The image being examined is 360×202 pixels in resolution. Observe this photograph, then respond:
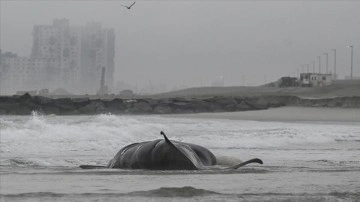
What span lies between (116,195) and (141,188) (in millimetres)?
840

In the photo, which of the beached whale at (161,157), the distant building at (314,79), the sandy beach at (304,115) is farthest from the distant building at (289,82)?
the beached whale at (161,157)

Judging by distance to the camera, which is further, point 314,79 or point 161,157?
point 314,79

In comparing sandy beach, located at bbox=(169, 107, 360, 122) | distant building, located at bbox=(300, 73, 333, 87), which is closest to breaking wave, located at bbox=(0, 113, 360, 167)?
sandy beach, located at bbox=(169, 107, 360, 122)

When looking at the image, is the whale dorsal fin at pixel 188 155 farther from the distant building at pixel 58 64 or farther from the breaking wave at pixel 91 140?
the distant building at pixel 58 64

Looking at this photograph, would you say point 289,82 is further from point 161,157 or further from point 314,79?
point 161,157

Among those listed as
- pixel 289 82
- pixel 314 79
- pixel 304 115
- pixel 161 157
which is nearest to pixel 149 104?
pixel 304 115

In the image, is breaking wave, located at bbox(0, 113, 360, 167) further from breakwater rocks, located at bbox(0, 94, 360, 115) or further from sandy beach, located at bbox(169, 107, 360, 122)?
breakwater rocks, located at bbox(0, 94, 360, 115)

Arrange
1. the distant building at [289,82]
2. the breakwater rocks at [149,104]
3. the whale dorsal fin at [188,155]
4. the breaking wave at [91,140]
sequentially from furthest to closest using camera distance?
the distant building at [289,82], the breakwater rocks at [149,104], the breaking wave at [91,140], the whale dorsal fin at [188,155]

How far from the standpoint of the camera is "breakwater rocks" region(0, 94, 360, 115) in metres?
61.3

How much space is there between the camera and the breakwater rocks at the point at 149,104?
61.3 meters

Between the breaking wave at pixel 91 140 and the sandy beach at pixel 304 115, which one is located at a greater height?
the sandy beach at pixel 304 115

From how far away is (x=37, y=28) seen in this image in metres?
136

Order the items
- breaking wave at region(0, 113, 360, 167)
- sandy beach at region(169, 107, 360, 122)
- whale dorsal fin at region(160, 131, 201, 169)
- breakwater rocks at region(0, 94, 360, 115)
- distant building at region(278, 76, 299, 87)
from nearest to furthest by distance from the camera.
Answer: whale dorsal fin at region(160, 131, 201, 169), breaking wave at region(0, 113, 360, 167), sandy beach at region(169, 107, 360, 122), breakwater rocks at region(0, 94, 360, 115), distant building at region(278, 76, 299, 87)

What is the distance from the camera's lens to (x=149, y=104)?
232ft
